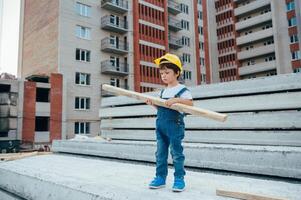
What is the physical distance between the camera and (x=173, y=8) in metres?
35.2

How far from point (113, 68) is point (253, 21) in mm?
23870

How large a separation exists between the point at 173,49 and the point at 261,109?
31.9 meters

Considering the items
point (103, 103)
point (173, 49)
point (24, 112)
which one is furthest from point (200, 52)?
point (103, 103)

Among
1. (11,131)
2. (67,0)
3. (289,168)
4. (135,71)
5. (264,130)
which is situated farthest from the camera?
(135,71)

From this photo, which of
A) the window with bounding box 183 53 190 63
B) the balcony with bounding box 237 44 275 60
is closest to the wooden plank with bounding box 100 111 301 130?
the window with bounding box 183 53 190 63

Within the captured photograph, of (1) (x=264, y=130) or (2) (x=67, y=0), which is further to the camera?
(2) (x=67, y=0)

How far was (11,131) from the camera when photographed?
71.9 feet

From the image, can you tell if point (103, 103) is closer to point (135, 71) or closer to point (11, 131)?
point (11, 131)

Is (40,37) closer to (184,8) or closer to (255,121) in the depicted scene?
(184,8)

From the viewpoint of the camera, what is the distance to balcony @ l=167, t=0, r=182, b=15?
35213 millimetres

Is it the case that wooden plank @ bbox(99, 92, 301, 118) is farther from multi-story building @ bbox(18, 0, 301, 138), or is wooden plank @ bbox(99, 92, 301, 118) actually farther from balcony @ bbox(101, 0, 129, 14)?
balcony @ bbox(101, 0, 129, 14)

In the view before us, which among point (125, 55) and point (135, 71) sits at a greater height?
point (125, 55)

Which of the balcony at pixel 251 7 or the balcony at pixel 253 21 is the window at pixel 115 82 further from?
the balcony at pixel 251 7

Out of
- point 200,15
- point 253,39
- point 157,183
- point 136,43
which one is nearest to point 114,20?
point 136,43
